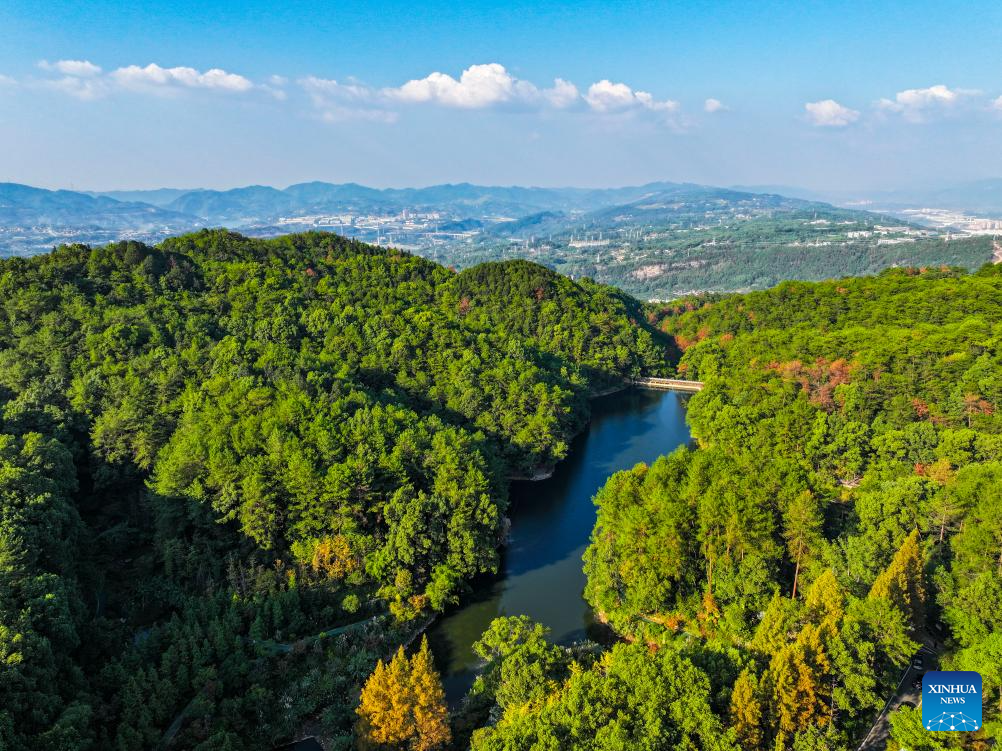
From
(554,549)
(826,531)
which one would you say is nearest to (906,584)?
(826,531)

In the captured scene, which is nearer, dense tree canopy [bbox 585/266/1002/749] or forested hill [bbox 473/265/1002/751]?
forested hill [bbox 473/265/1002/751]

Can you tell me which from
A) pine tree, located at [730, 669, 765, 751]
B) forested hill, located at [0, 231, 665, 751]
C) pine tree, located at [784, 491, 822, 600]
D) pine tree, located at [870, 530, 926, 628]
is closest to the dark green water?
forested hill, located at [0, 231, 665, 751]

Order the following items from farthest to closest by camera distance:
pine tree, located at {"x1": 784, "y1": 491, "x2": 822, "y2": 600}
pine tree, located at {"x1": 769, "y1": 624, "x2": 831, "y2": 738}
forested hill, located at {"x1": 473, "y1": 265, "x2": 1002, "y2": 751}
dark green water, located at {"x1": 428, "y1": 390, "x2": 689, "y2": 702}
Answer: dark green water, located at {"x1": 428, "y1": 390, "x2": 689, "y2": 702} → pine tree, located at {"x1": 784, "y1": 491, "x2": 822, "y2": 600} → pine tree, located at {"x1": 769, "y1": 624, "x2": 831, "y2": 738} → forested hill, located at {"x1": 473, "y1": 265, "x2": 1002, "y2": 751}

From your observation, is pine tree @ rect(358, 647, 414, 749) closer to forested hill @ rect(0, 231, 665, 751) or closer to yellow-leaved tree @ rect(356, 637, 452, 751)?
yellow-leaved tree @ rect(356, 637, 452, 751)

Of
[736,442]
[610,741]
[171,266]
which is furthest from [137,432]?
[736,442]

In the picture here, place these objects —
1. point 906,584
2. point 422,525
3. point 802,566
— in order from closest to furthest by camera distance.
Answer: point 906,584 < point 802,566 < point 422,525

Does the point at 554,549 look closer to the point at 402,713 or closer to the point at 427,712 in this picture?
the point at 427,712
